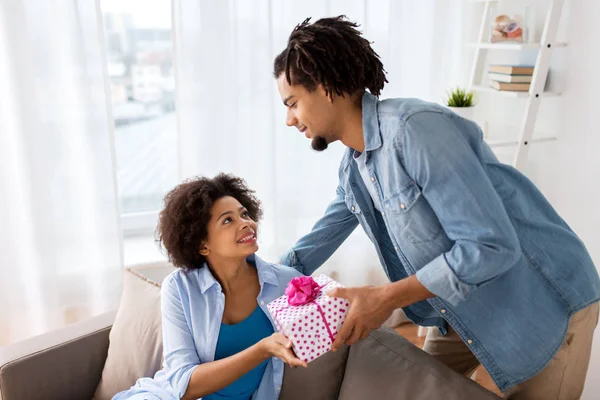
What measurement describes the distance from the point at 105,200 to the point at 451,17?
175 cm

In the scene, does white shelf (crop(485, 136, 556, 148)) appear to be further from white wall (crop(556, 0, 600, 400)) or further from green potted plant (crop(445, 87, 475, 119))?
green potted plant (crop(445, 87, 475, 119))

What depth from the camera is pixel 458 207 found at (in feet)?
4.09

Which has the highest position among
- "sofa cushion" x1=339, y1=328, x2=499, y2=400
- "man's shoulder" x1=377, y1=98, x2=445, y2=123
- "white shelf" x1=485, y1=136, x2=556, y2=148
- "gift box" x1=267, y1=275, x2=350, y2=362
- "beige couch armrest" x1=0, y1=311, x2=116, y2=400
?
"man's shoulder" x1=377, y1=98, x2=445, y2=123

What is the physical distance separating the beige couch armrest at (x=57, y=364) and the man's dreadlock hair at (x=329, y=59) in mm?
1108

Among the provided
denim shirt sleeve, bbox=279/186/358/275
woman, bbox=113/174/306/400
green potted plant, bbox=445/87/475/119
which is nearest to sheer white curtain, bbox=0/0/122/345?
woman, bbox=113/174/306/400

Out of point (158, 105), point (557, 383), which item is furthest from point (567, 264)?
point (158, 105)

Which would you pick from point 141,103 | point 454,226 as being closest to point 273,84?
point 141,103

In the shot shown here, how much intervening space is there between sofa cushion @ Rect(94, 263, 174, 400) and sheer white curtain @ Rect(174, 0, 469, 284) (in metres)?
0.85

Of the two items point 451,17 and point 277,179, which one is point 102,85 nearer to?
point 277,179

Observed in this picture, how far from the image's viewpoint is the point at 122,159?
9.63ft

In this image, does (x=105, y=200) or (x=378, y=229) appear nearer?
(x=378, y=229)

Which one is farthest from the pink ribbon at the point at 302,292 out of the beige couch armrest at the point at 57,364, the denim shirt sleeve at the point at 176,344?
the beige couch armrest at the point at 57,364

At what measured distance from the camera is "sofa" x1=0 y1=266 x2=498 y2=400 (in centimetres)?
159

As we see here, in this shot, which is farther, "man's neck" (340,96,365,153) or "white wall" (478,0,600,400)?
"white wall" (478,0,600,400)
